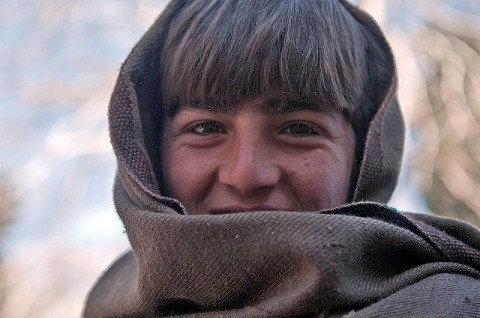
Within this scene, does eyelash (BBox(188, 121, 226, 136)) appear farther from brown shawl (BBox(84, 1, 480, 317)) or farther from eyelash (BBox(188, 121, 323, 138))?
brown shawl (BBox(84, 1, 480, 317))

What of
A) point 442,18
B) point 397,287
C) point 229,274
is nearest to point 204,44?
point 229,274

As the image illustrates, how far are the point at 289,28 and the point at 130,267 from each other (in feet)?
2.50

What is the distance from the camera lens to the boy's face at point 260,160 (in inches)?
52.0

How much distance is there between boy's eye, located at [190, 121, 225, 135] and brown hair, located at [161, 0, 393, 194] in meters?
0.05

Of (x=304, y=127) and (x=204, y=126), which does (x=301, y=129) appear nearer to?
(x=304, y=127)

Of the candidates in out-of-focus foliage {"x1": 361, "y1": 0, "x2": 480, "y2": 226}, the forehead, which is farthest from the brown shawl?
out-of-focus foliage {"x1": 361, "y1": 0, "x2": 480, "y2": 226}

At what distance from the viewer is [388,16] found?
620 centimetres

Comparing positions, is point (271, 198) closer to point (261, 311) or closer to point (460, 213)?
point (261, 311)

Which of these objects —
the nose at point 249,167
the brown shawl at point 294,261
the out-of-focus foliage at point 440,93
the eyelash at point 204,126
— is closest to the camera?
the brown shawl at point 294,261

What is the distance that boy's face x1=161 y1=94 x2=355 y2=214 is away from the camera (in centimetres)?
132

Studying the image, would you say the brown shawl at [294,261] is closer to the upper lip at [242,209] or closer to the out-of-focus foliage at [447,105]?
the upper lip at [242,209]

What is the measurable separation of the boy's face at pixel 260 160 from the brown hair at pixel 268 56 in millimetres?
36

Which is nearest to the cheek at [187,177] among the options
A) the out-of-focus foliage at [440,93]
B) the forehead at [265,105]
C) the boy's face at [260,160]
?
the boy's face at [260,160]

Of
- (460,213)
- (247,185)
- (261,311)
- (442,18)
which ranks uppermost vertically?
(247,185)
